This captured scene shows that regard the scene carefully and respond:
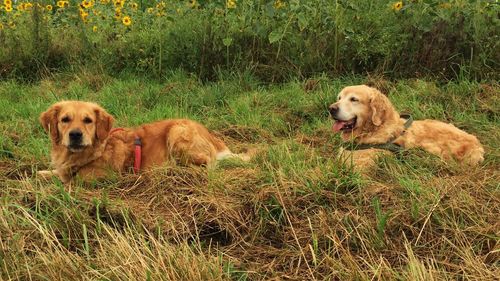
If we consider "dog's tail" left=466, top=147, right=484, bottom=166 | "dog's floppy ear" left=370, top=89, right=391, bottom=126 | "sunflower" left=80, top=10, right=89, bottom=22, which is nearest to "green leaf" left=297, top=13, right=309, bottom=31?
"dog's floppy ear" left=370, top=89, right=391, bottom=126

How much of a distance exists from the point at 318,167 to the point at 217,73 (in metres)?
3.78

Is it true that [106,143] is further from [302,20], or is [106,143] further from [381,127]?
[302,20]

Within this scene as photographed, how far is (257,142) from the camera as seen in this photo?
508 centimetres

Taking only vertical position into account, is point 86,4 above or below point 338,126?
above

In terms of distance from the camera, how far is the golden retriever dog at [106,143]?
4.08 m

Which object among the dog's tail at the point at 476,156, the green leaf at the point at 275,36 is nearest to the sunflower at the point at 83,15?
the green leaf at the point at 275,36

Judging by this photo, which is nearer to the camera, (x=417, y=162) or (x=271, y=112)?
(x=417, y=162)

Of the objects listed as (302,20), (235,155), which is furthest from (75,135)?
(302,20)

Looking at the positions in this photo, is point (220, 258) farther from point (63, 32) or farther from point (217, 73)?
point (63, 32)

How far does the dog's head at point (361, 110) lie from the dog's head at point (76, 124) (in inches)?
80.6

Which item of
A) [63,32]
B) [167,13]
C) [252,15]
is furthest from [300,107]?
[63,32]

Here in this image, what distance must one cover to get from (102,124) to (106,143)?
0.64 ft

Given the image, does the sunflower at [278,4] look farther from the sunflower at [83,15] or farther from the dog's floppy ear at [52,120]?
the dog's floppy ear at [52,120]

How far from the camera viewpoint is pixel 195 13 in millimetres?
7492
